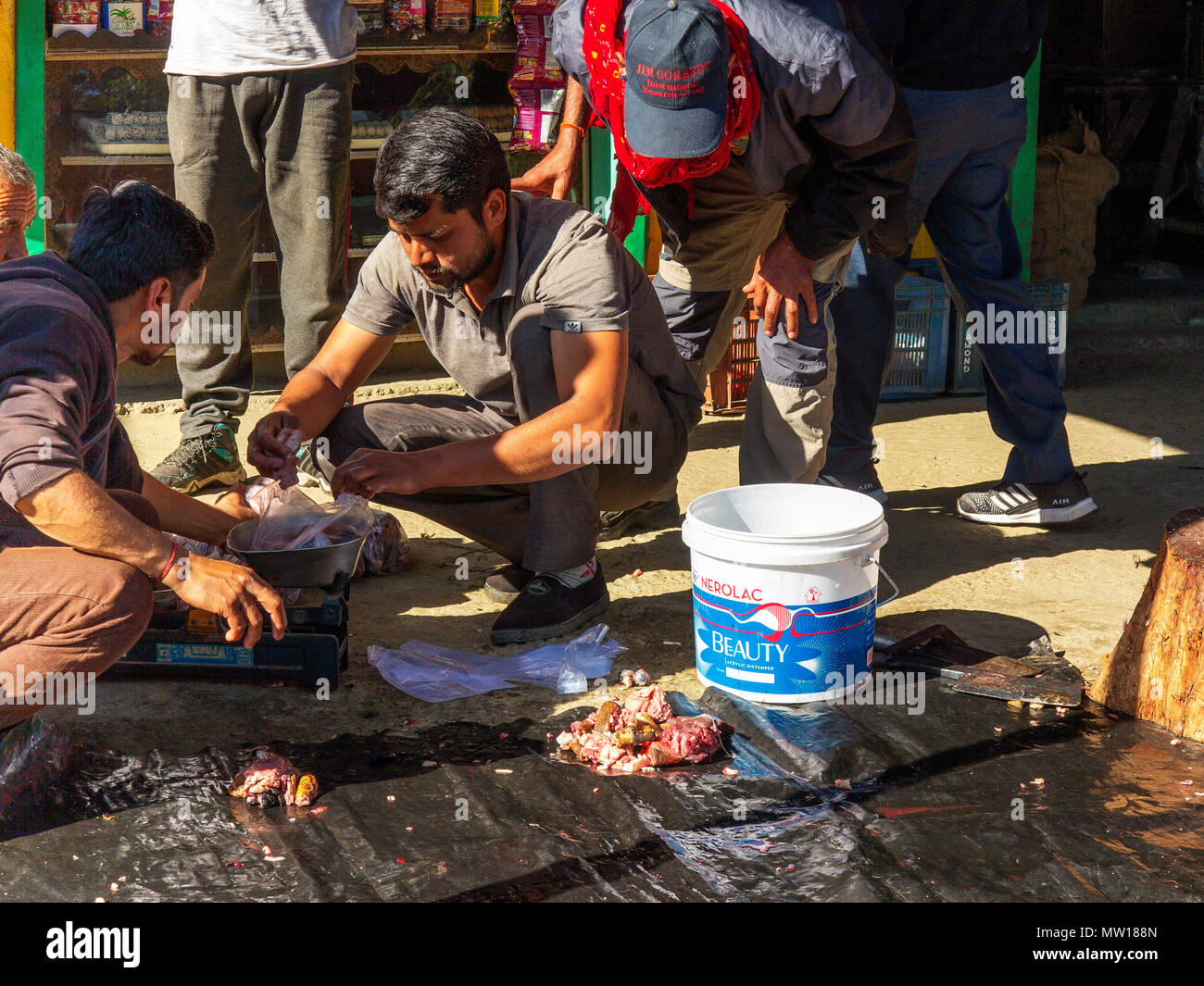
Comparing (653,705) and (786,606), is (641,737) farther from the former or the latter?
(786,606)

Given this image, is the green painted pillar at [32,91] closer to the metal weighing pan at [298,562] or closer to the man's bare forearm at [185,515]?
the man's bare forearm at [185,515]

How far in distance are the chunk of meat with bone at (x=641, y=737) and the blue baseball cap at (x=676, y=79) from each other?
4.50 ft

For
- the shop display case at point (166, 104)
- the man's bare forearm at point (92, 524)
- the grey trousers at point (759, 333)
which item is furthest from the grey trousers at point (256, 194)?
the man's bare forearm at point (92, 524)

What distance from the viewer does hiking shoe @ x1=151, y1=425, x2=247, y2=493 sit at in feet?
14.8

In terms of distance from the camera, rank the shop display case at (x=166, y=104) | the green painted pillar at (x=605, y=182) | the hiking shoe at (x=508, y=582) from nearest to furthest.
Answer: the hiking shoe at (x=508, y=582)
the shop display case at (x=166, y=104)
the green painted pillar at (x=605, y=182)

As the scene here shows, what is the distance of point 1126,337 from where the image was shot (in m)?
6.66

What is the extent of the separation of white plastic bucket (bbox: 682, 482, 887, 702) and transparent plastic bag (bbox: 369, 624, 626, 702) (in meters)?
0.33

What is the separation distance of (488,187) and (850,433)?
1650 millimetres

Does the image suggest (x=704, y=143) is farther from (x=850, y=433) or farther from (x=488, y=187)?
(x=850, y=433)

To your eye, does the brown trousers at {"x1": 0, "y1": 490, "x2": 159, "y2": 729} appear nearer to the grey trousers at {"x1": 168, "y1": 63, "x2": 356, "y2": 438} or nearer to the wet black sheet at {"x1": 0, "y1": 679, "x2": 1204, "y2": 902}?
the wet black sheet at {"x1": 0, "y1": 679, "x2": 1204, "y2": 902}

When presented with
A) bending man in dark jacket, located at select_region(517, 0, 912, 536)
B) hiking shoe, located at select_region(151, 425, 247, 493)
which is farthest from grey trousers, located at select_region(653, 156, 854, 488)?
hiking shoe, located at select_region(151, 425, 247, 493)

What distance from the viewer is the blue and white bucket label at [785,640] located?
9.64 ft
